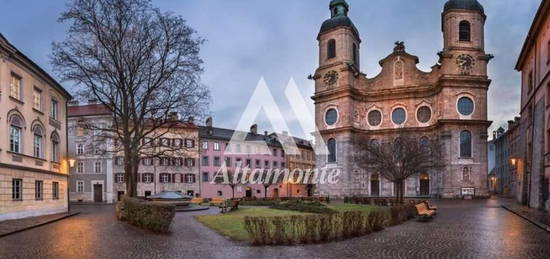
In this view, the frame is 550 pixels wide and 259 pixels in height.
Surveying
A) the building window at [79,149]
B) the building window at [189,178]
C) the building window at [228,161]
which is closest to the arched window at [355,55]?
the building window at [228,161]

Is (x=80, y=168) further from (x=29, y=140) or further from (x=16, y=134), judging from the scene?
(x=16, y=134)

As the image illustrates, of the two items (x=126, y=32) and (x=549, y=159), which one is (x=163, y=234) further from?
(x=549, y=159)

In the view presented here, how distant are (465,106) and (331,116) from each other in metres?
18.1

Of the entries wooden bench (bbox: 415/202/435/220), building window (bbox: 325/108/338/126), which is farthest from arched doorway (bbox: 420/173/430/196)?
wooden bench (bbox: 415/202/435/220)

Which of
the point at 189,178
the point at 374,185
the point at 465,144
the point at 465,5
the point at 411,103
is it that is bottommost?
the point at 374,185

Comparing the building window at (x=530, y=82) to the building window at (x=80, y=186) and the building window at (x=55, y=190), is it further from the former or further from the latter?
the building window at (x=80, y=186)

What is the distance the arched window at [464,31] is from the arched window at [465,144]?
1255cm

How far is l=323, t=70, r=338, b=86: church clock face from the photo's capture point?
203 feet

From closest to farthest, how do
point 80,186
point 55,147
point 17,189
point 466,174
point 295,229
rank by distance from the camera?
point 295,229
point 17,189
point 55,147
point 466,174
point 80,186

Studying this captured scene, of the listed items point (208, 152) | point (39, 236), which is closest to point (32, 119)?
point (39, 236)

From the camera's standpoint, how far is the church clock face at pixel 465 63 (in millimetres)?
54406

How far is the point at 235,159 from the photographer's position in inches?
2729

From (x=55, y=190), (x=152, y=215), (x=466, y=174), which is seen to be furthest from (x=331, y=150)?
(x=152, y=215)

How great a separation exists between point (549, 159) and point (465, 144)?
101ft
